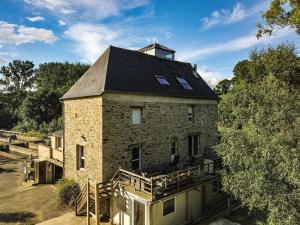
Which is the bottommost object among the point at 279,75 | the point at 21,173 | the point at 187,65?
the point at 21,173

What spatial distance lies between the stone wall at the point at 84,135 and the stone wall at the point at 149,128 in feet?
2.26

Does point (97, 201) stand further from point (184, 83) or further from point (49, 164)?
point (184, 83)

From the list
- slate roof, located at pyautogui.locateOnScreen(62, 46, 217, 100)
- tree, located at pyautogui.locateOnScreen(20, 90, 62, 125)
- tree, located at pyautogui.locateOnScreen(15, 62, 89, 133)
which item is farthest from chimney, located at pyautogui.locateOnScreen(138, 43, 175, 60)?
tree, located at pyautogui.locateOnScreen(20, 90, 62, 125)

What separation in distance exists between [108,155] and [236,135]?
786cm

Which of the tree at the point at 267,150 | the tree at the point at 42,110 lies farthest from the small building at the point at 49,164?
the tree at the point at 42,110

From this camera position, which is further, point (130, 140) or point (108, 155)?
point (130, 140)

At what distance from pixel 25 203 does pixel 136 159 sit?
889 centimetres

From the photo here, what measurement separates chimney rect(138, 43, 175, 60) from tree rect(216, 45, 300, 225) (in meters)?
13.8

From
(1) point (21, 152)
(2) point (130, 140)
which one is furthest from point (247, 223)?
(1) point (21, 152)

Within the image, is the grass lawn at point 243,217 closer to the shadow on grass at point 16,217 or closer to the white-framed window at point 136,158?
the white-framed window at point 136,158

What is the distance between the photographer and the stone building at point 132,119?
15.4 metres

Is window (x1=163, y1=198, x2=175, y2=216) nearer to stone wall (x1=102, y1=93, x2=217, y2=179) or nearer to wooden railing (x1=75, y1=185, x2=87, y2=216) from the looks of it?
stone wall (x1=102, y1=93, x2=217, y2=179)

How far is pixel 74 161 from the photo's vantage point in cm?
1833

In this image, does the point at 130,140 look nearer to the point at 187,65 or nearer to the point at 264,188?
the point at 264,188
